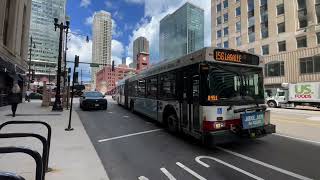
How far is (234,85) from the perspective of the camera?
7328 millimetres

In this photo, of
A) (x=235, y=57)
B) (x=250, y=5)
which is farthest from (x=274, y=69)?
(x=235, y=57)

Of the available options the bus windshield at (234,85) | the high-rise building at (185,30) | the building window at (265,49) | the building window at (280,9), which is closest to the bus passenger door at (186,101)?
the bus windshield at (234,85)

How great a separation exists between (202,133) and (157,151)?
4.79 feet

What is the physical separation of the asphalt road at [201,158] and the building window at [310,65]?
31318 mm

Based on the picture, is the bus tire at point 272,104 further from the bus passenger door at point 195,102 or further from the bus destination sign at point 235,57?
the bus passenger door at point 195,102

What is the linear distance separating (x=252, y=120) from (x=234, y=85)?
1141 mm

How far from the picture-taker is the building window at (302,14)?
37.8m

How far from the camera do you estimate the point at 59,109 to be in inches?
764

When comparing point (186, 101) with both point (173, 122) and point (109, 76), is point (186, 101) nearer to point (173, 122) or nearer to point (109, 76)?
point (173, 122)

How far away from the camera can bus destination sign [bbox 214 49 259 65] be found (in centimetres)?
733

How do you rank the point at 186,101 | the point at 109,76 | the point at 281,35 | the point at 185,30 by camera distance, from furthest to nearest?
the point at 185,30 < the point at 109,76 < the point at 281,35 < the point at 186,101

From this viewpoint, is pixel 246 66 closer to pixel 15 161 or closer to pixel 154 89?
pixel 154 89

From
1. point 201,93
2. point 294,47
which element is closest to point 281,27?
point 294,47

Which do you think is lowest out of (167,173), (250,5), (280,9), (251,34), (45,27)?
(167,173)
